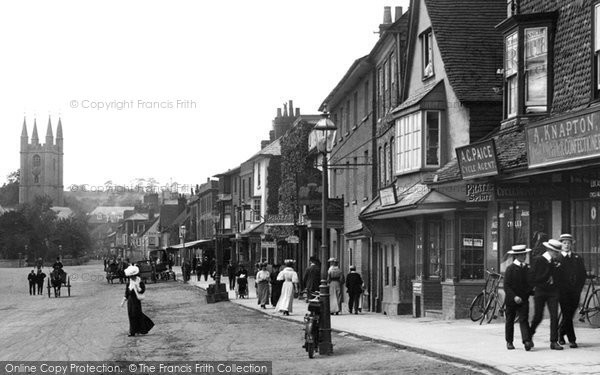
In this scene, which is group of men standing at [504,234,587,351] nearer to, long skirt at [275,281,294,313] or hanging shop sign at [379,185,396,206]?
hanging shop sign at [379,185,396,206]

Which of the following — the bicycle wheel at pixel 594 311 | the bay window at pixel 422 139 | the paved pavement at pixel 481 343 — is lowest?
the paved pavement at pixel 481 343

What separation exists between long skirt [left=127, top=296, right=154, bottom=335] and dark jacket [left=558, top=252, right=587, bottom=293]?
10513 millimetres

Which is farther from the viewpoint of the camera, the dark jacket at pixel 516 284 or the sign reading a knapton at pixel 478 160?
the sign reading a knapton at pixel 478 160

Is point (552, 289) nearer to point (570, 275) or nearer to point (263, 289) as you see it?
point (570, 275)

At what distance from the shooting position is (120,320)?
29.0 meters

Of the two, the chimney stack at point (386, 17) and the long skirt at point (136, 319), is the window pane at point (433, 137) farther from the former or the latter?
the chimney stack at point (386, 17)

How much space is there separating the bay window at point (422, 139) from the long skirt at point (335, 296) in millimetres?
5017

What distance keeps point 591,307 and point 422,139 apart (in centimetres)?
916

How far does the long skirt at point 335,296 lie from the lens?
30.8 meters

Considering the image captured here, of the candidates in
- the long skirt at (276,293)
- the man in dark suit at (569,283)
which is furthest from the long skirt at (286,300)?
the man in dark suit at (569,283)

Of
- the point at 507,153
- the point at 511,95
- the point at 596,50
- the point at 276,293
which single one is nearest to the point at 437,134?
the point at 511,95

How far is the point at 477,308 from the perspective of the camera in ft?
77.4

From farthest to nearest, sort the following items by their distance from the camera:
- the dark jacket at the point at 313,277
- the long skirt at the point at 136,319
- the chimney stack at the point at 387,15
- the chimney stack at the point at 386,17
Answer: the chimney stack at the point at 387,15 < the chimney stack at the point at 386,17 < the dark jacket at the point at 313,277 < the long skirt at the point at 136,319

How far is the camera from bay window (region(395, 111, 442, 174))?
88.4 feet
